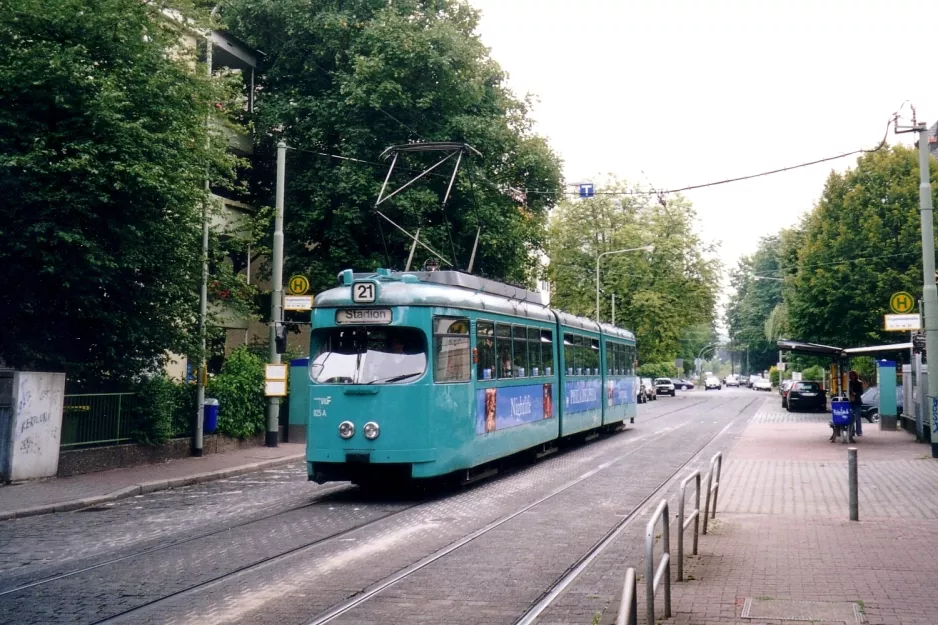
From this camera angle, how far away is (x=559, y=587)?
8.00 m

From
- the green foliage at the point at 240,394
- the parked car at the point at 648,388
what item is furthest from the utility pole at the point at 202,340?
the parked car at the point at 648,388

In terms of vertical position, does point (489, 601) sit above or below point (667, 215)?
below

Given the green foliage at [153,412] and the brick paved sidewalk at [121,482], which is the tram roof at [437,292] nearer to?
the brick paved sidewalk at [121,482]

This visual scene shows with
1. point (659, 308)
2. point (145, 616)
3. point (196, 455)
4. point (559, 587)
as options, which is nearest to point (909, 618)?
point (559, 587)

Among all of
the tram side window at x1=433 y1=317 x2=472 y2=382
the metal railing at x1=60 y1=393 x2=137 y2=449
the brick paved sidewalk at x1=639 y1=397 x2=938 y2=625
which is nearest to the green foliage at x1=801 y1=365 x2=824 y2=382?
the brick paved sidewalk at x1=639 y1=397 x2=938 y2=625

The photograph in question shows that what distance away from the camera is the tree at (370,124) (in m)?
27.6

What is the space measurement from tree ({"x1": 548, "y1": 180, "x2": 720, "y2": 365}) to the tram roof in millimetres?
41944

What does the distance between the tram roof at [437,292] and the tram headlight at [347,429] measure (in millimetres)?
1695

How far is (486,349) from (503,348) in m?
0.96

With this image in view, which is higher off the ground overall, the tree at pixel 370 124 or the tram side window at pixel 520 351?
the tree at pixel 370 124

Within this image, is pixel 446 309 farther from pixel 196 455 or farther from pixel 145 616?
pixel 196 455

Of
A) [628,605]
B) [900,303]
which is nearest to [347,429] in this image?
[628,605]

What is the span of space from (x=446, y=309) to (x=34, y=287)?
7.32 meters

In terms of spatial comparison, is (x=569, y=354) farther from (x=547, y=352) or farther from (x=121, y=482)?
(x=121, y=482)
